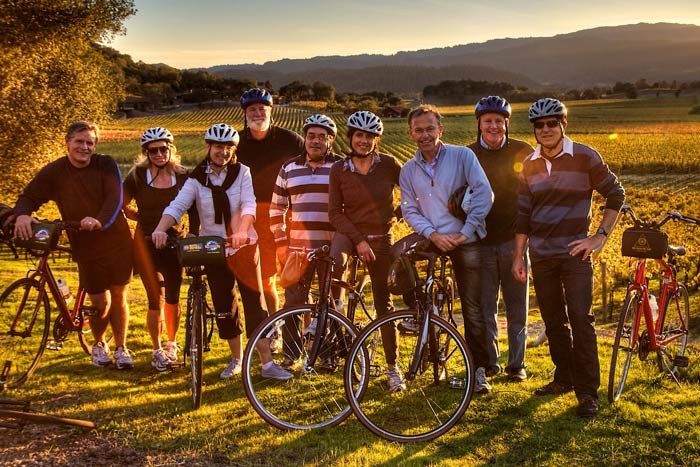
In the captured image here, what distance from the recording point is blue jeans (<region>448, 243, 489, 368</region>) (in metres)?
6.06

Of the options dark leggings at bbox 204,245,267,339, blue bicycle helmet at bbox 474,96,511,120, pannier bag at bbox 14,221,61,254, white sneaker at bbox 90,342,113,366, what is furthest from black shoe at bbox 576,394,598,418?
pannier bag at bbox 14,221,61,254

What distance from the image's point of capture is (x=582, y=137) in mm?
81000

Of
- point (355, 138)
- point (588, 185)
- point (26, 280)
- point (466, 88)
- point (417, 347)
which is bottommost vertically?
point (417, 347)

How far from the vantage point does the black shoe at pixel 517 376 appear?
6645mm

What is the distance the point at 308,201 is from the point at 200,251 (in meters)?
1.41

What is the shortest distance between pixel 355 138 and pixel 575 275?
8.25ft

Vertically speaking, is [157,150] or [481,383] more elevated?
[157,150]

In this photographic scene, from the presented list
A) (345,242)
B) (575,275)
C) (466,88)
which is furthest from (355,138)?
(466,88)

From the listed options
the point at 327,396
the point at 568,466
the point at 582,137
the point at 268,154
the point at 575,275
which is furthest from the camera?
the point at 582,137

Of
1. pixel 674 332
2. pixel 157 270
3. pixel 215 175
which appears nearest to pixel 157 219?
pixel 157 270

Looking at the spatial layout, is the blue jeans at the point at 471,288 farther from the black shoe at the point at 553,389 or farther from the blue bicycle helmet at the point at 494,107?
the blue bicycle helmet at the point at 494,107

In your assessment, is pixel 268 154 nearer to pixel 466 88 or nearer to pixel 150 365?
pixel 150 365

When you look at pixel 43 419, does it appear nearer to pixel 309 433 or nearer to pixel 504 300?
pixel 309 433

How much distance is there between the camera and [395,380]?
6238mm
